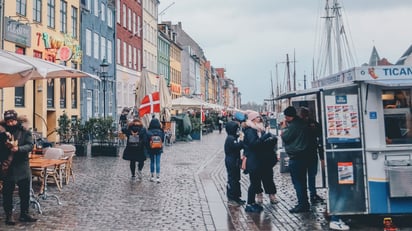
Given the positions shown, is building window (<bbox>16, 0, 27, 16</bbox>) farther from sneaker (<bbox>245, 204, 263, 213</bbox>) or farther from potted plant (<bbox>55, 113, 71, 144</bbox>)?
sneaker (<bbox>245, 204, 263, 213</bbox>)

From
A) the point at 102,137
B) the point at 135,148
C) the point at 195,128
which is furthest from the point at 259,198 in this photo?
the point at 195,128

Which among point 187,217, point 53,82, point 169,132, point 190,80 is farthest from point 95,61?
point 190,80

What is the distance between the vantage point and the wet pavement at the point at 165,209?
802 cm

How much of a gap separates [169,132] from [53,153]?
17094mm

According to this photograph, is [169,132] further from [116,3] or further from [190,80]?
[190,80]

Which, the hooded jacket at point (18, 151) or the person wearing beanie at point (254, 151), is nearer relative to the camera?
the hooded jacket at point (18, 151)

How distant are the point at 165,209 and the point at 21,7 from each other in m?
18.4

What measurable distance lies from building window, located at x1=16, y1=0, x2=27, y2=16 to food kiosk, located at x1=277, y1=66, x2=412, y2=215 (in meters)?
19.8

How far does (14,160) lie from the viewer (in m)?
7.89

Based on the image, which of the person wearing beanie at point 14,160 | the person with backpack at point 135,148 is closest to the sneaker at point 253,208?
the person wearing beanie at point 14,160

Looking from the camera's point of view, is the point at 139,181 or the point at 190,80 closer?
the point at 139,181

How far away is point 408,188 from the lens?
7.63 metres

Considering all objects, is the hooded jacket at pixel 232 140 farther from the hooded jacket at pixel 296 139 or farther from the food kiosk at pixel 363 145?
the food kiosk at pixel 363 145

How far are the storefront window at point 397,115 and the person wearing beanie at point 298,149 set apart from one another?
5.12 ft
